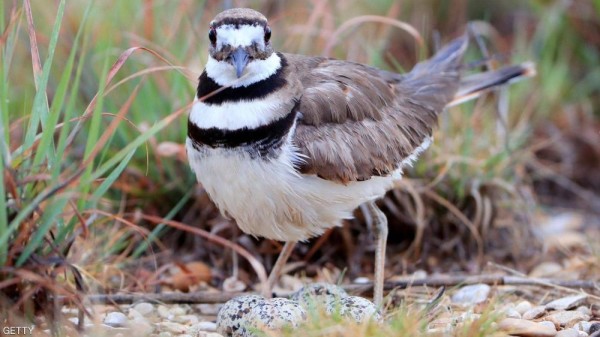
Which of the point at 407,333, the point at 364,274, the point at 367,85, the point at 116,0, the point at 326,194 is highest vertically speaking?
the point at 116,0

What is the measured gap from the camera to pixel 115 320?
3.58 metres

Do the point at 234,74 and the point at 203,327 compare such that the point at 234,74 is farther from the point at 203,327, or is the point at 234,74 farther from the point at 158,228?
the point at 203,327

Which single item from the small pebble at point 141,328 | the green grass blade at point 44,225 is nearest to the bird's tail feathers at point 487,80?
the small pebble at point 141,328

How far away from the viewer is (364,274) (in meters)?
4.68

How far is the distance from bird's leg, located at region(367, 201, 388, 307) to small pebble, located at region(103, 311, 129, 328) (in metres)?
1.15

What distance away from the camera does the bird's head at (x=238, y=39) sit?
3.46 metres

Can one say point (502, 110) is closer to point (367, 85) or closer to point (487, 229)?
point (487, 229)

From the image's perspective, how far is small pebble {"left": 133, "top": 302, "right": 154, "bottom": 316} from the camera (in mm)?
3830

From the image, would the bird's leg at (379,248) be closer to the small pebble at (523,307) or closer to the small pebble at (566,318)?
the small pebble at (523,307)

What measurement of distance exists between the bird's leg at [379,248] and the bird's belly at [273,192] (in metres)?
0.41

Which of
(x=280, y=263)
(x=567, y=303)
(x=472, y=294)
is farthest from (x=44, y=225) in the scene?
(x=567, y=303)

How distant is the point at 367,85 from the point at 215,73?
0.85 m

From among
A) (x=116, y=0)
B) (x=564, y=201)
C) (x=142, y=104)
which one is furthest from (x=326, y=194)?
(x=564, y=201)

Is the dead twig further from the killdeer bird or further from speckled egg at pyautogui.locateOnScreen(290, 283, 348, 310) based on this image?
speckled egg at pyautogui.locateOnScreen(290, 283, 348, 310)
